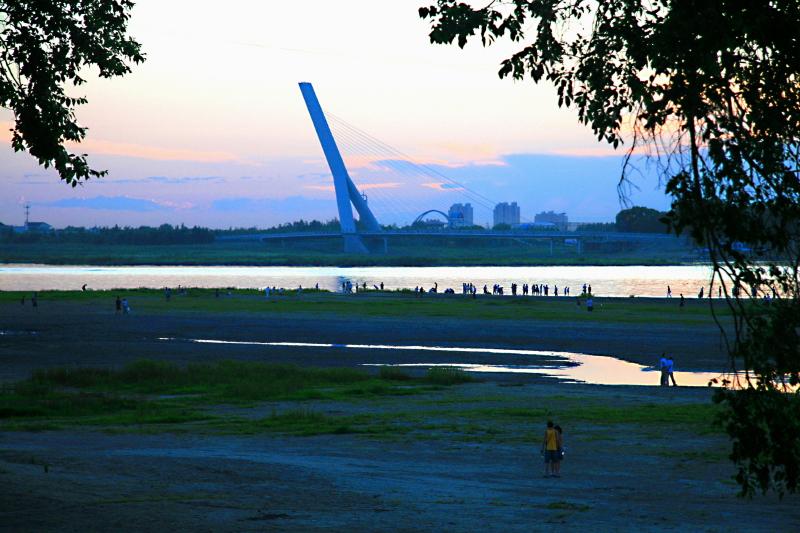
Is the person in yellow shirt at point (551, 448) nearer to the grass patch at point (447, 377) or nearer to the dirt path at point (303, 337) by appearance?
the grass patch at point (447, 377)

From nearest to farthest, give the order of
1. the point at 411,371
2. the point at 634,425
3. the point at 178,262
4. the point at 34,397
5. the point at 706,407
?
1. the point at 634,425
2. the point at 706,407
3. the point at 34,397
4. the point at 411,371
5. the point at 178,262

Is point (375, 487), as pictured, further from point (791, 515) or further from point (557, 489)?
point (791, 515)

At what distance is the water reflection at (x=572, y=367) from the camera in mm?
29016

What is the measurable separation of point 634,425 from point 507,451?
376cm

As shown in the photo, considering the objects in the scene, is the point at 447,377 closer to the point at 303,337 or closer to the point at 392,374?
the point at 392,374

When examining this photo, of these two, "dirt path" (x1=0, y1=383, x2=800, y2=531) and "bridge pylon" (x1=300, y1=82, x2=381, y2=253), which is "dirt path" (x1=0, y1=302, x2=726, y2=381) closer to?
"dirt path" (x1=0, y1=383, x2=800, y2=531)

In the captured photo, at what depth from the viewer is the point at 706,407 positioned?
21625 millimetres

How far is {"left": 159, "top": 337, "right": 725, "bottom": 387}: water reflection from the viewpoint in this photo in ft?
95.2

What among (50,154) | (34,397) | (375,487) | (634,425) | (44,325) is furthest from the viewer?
(44,325)

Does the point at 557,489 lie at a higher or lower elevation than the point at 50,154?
lower

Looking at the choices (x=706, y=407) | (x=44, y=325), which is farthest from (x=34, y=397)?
(x=44, y=325)

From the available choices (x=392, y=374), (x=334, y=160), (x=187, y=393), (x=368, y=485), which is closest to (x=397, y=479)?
(x=368, y=485)

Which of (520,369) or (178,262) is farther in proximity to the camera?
(178,262)

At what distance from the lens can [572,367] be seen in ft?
107
